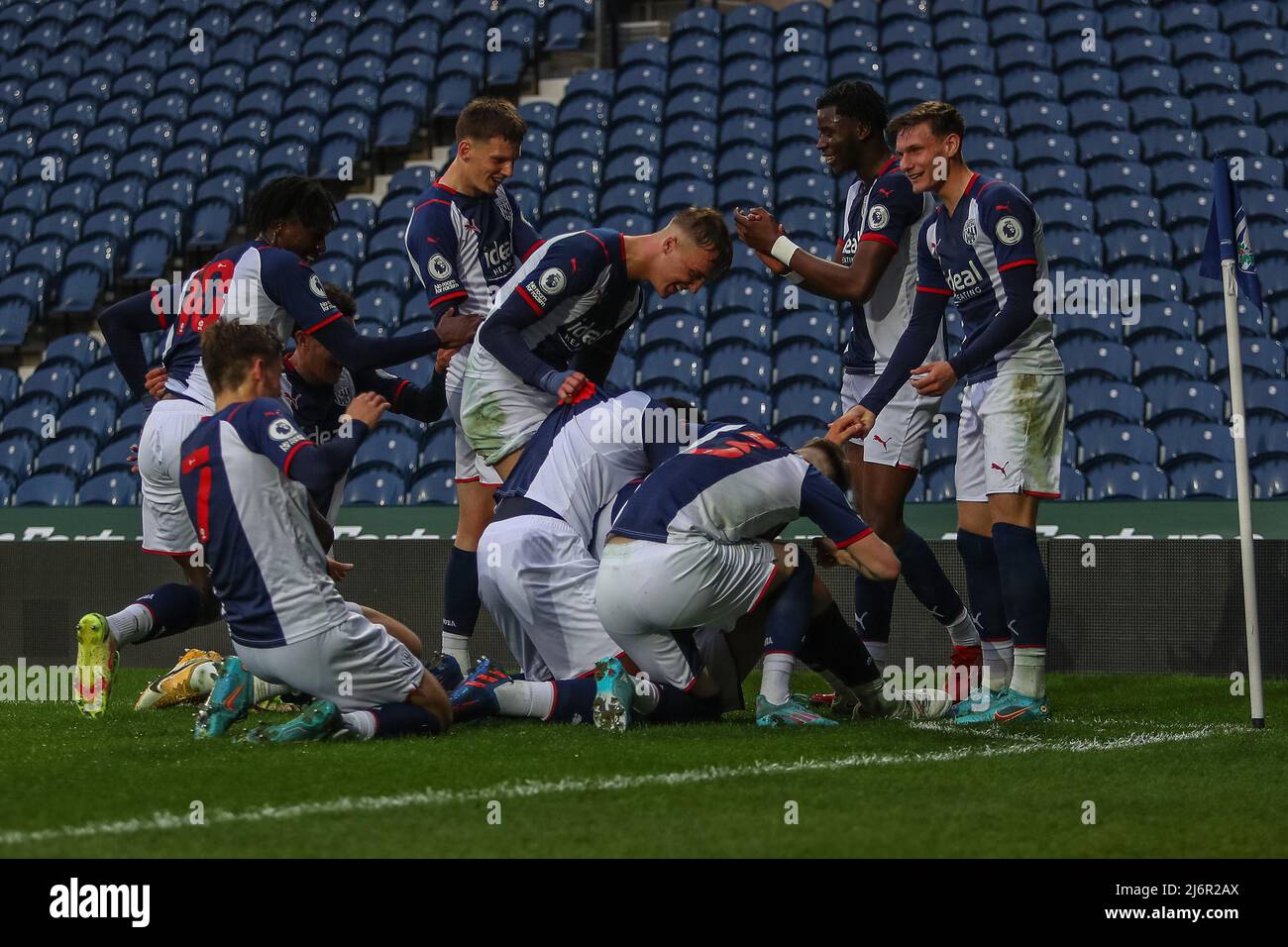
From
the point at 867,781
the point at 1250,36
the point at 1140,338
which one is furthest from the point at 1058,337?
the point at 867,781

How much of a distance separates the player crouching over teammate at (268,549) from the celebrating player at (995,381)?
2.02 meters

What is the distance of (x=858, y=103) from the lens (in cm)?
595

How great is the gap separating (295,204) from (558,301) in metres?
1.11

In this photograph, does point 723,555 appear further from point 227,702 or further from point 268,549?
point 227,702

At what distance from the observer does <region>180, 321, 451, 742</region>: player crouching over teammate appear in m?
4.27

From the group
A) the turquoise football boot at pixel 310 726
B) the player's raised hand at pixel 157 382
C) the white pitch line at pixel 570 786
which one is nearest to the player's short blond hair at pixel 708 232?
the white pitch line at pixel 570 786

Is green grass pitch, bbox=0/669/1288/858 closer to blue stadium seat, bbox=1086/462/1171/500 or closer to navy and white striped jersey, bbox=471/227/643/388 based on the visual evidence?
navy and white striped jersey, bbox=471/227/643/388

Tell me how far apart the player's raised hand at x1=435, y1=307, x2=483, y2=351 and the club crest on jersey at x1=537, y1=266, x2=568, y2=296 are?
710 millimetres

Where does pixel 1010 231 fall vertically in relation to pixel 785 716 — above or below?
above

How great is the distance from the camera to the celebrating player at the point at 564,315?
206 inches

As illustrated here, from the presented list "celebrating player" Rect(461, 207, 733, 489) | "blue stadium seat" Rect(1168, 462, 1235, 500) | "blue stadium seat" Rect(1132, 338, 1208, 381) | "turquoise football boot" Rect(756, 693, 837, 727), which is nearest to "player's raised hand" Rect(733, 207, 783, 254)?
"celebrating player" Rect(461, 207, 733, 489)

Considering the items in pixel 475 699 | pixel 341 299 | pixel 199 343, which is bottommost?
pixel 475 699

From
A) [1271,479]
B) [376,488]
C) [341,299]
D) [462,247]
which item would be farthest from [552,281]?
[1271,479]

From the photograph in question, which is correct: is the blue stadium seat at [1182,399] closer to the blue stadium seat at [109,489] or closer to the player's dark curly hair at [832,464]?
the player's dark curly hair at [832,464]
